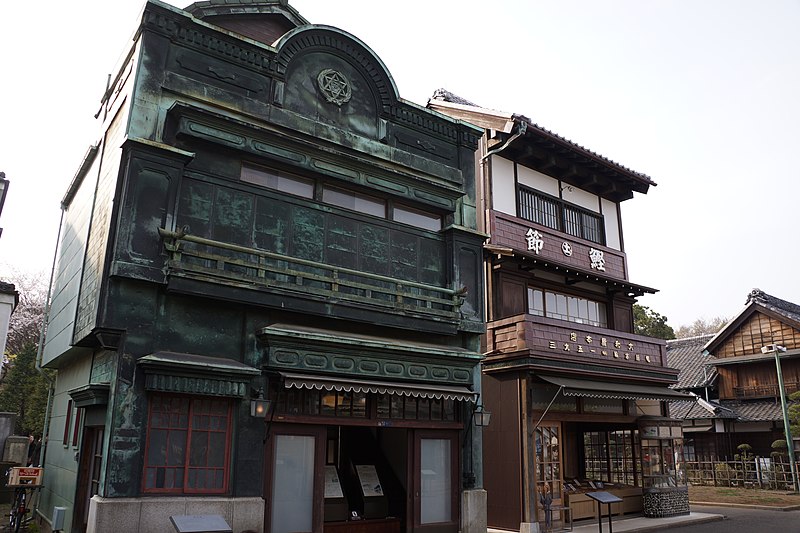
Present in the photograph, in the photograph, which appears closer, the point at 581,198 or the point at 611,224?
the point at 581,198

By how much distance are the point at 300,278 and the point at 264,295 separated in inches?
37.3

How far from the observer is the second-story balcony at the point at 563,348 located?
1764 cm

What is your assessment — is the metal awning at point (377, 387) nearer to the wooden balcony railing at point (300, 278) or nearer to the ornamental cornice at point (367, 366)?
the ornamental cornice at point (367, 366)

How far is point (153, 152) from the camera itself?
1245 cm

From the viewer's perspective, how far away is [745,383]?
37312mm

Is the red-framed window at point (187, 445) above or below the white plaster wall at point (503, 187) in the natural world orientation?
below

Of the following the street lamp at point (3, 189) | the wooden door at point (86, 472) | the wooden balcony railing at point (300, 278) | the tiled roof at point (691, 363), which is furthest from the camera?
the tiled roof at point (691, 363)

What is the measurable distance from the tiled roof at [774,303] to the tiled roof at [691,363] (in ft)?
14.4

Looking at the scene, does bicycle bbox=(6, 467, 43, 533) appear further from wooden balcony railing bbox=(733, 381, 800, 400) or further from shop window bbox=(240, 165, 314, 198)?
wooden balcony railing bbox=(733, 381, 800, 400)

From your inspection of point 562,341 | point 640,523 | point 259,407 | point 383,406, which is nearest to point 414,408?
point 383,406

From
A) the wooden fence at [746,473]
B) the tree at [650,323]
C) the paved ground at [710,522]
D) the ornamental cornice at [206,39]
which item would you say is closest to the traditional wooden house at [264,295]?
the ornamental cornice at [206,39]

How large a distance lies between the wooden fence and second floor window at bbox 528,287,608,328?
14028 mm

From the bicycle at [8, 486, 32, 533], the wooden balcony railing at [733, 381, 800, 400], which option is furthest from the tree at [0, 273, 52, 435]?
the wooden balcony railing at [733, 381, 800, 400]

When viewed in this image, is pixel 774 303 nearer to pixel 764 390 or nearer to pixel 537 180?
pixel 764 390
